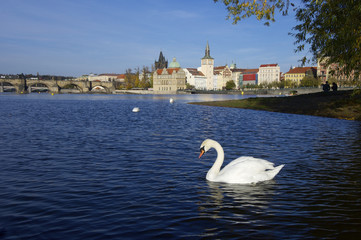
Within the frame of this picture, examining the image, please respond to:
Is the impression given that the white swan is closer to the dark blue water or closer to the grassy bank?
the dark blue water

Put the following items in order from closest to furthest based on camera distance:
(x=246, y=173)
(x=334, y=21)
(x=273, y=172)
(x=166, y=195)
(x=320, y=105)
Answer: (x=166, y=195) → (x=246, y=173) → (x=273, y=172) → (x=334, y=21) → (x=320, y=105)

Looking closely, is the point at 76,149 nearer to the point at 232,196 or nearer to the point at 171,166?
the point at 171,166

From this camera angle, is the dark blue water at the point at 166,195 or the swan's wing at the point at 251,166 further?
the swan's wing at the point at 251,166

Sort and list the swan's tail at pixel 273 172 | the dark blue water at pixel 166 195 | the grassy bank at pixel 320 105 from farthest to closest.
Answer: the grassy bank at pixel 320 105
the swan's tail at pixel 273 172
the dark blue water at pixel 166 195

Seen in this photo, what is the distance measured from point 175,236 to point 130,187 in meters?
3.32

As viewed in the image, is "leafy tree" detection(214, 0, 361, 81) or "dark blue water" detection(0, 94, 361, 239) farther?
"leafy tree" detection(214, 0, 361, 81)

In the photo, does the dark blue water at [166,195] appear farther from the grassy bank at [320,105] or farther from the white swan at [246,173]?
the grassy bank at [320,105]

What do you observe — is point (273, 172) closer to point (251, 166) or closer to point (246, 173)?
point (251, 166)

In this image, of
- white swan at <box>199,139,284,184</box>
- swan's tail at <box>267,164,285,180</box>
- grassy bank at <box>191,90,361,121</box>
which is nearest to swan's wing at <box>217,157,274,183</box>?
white swan at <box>199,139,284,184</box>

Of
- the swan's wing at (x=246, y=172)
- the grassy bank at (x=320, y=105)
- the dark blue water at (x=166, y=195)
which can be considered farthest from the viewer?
the grassy bank at (x=320, y=105)

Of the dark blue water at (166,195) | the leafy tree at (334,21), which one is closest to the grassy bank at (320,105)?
the leafy tree at (334,21)

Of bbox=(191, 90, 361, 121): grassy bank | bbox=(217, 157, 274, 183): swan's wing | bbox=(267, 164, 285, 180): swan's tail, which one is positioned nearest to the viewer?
bbox=(217, 157, 274, 183): swan's wing

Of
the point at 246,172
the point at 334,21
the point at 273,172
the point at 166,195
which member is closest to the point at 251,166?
the point at 246,172

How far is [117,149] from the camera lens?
15.2 metres
